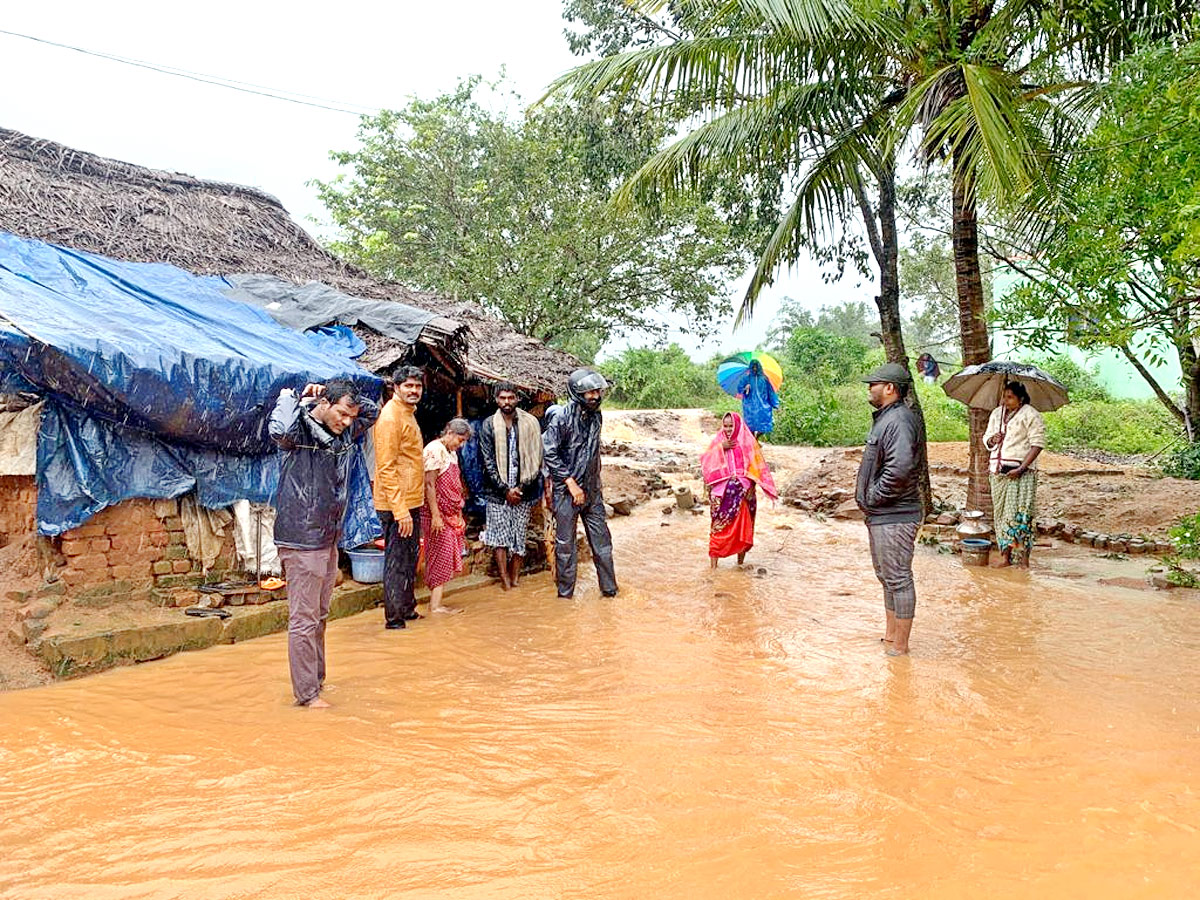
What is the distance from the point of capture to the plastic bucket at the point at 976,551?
8594mm

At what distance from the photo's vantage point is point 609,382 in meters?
7.12

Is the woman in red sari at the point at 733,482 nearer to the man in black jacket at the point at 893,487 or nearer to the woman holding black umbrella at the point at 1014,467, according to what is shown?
the woman holding black umbrella at the point at 1014,467

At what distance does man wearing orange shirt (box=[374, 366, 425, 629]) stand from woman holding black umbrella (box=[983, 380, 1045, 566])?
5.55 meters

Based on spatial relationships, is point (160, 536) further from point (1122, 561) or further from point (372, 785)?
point (1122, 561)

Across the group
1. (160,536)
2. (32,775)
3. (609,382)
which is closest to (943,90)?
(609,382)

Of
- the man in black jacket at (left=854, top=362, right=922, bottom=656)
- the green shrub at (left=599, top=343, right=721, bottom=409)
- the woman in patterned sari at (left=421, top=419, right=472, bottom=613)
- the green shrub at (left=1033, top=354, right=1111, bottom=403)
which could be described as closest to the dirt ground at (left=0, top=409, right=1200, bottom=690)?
the woman in patterned sari at (left=421, top=419, right=472, bottom=613)

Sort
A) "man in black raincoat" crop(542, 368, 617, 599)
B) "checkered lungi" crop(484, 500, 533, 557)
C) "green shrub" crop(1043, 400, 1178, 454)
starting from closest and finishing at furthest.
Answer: "man in black raincoat" crop(542, 368, 617, 599) → "checkered lungi" crop(484, 500, 533, 557) → "green shrub" crop(1043, 400, 1178, 454)

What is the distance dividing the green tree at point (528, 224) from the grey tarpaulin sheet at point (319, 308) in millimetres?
7003

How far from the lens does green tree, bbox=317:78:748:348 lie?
14.9m

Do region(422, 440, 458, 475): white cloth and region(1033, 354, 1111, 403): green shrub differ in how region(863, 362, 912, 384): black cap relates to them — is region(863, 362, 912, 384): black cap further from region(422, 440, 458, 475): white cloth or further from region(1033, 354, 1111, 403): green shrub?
region(1033, 354, 1111, 403): green shrub

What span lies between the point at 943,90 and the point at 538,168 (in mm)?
8617

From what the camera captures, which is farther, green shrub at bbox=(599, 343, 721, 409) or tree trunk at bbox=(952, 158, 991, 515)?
green shrub at bbox=(599, 343, 721, 409)

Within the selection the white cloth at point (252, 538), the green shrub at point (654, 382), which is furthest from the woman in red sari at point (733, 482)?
the green shrub at point (654, 382)

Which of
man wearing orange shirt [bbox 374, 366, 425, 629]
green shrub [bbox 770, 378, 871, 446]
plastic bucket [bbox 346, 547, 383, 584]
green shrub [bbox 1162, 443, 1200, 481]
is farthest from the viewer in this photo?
green shrub [bbox 770, 378, 871, 446]
